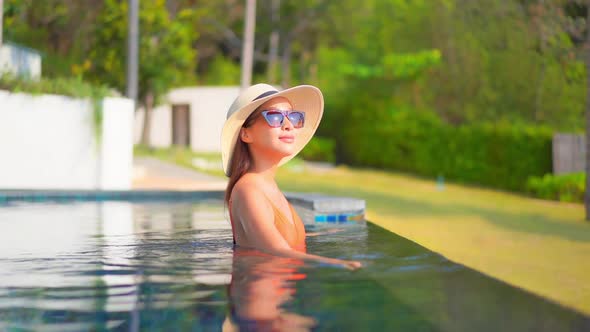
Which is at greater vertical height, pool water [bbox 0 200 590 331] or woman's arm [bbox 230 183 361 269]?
woman's arm [bbox 230 183 361 269]

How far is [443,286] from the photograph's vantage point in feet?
21.3

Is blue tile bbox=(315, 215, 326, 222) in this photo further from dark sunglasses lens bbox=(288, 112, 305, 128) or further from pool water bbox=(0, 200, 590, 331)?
dark sunglasses lens bbox=(288, 112, 305, 128)

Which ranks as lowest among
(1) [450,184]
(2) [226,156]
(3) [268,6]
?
(1) [450,184]

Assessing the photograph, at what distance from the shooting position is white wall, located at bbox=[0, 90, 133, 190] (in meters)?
19.3

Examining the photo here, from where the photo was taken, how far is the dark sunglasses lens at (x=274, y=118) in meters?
6.89

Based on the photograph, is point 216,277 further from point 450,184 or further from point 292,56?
point 292,56

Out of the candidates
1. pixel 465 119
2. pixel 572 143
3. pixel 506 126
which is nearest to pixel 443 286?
pixel 572 143

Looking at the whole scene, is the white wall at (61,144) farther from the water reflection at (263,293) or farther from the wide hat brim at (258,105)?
the wide hat brim at (258,105)

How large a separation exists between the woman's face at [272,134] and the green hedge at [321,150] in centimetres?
3592

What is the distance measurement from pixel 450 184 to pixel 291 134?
23061 millimetres

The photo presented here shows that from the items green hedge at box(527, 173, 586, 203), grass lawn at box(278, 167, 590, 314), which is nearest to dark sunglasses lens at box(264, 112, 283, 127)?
grass lawn at box(278, 167, 590, 314)

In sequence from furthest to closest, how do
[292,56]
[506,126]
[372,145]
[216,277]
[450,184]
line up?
[292,56] < [372,145] < [450,184] < [506,126] < [216,277]

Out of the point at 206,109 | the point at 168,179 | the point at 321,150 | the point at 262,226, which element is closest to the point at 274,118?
the point at 262,226

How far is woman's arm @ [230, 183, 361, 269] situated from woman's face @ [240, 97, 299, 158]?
33cm
